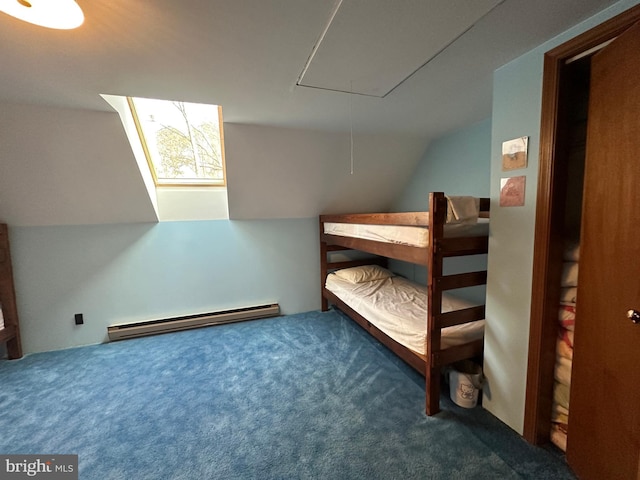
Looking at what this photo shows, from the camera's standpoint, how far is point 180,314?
10.2ft

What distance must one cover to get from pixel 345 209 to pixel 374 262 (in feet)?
2.76

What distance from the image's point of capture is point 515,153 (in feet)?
4.75

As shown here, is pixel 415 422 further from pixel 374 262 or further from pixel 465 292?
pixel 374 262

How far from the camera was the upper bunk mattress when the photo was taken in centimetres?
164

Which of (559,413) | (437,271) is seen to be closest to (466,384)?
(559,413)

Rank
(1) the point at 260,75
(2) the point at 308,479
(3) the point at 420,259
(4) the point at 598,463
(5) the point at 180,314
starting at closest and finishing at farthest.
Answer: (4) the point at 598,463 → (2) the point at 308,479 → (1) the point at 260,75 → (3) the point at 420,259 → (5) the point at 180,314

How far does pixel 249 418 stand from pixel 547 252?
194 centimetres

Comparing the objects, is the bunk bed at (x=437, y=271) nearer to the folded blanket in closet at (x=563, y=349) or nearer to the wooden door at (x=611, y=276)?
the folded blanket in closet at (x=563, y=349)

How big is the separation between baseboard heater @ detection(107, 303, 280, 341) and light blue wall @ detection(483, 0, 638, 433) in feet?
7.80

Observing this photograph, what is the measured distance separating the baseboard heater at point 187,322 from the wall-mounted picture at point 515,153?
2.76m

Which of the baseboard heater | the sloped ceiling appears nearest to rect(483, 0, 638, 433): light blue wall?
the sloped ceiling

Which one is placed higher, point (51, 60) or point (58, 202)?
point (51, 60)

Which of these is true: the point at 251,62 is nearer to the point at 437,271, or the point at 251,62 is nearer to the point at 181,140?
the point at 437,271

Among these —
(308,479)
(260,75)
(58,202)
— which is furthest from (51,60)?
(308,479)
